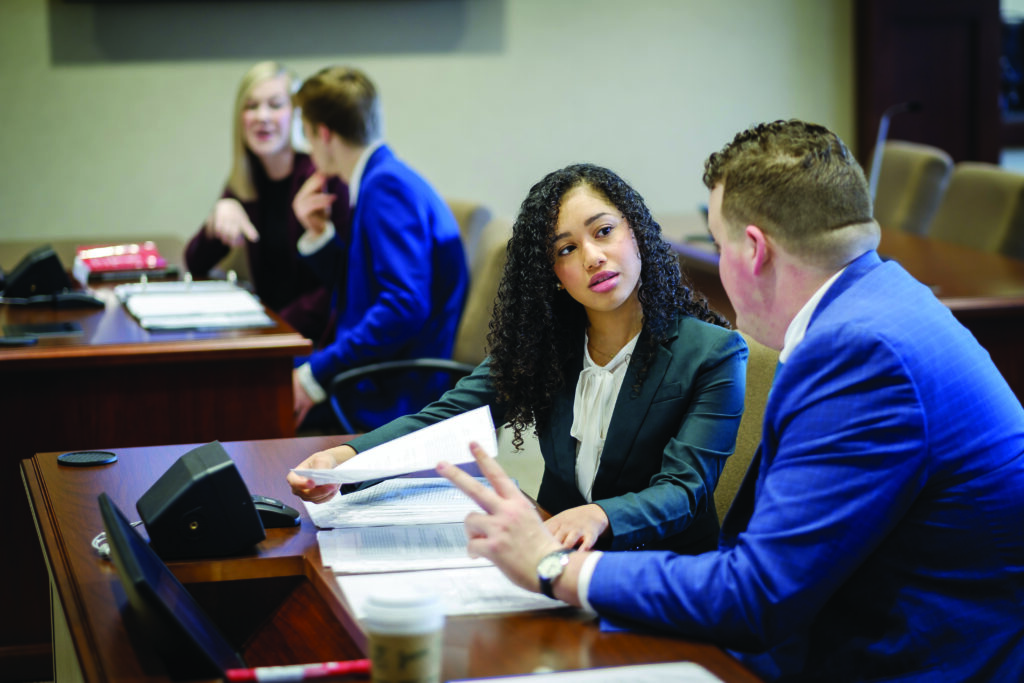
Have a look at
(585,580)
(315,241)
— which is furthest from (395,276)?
(585,580)

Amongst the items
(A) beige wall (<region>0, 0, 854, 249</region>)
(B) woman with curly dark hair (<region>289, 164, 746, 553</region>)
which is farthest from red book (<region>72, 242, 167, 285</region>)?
(B) woman with curly dark hair (<region>289, 164, 746, 553</region>)

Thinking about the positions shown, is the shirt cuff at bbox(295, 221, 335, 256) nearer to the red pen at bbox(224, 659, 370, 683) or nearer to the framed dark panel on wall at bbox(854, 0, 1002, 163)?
the red pen at bbox(224, 659, 370, 683)

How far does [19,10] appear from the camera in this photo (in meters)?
5.27

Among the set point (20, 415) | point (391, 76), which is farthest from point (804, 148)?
point (391, 76)

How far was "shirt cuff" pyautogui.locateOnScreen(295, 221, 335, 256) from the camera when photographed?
140 inches

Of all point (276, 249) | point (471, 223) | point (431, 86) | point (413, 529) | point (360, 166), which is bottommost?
point (413, 529)

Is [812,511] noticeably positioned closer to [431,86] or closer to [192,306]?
Answer: [192,306]

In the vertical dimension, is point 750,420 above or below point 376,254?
below

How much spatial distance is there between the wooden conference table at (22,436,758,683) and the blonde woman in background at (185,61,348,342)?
6.45ft

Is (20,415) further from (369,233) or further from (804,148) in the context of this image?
(804,148)

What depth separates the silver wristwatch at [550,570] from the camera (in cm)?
125

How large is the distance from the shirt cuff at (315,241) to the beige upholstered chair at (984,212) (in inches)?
86.9

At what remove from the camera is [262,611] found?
1.54 meters

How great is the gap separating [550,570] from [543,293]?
0.63m
